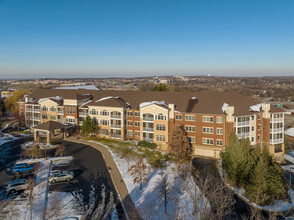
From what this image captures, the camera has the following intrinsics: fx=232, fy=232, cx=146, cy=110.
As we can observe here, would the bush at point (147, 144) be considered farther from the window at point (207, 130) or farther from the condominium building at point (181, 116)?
the window at point (207, 130)

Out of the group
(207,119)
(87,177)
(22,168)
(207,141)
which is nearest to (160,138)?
(207,141)

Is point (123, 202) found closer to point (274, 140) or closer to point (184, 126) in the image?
point (184, 126)

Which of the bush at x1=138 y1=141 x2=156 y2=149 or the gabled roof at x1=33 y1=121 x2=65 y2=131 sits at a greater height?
the gabled roof at x1=33 y1=121 x2=65 y2=131

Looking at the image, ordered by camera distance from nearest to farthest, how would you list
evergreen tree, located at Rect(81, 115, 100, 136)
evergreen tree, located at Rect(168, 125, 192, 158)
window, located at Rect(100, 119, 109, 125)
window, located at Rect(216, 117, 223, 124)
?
1. evergreen tree, located at Rect(168, 125, 192, 158)
2. window, located at Rect(216, 117, 223, 124)
3. evergreen tree, located at Rect(81, 115, 100, 136)
4. window, located at Rect(100, 119, 109, 125)

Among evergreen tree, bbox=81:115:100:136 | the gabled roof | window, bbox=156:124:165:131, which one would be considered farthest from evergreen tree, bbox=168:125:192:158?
the gabled roof

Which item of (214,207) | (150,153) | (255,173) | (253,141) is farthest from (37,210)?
(253,141)

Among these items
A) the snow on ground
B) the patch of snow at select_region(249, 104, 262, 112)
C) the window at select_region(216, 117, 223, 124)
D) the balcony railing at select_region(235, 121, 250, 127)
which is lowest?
the snow on ground

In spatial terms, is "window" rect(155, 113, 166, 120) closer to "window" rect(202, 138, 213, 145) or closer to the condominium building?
the condominium building
